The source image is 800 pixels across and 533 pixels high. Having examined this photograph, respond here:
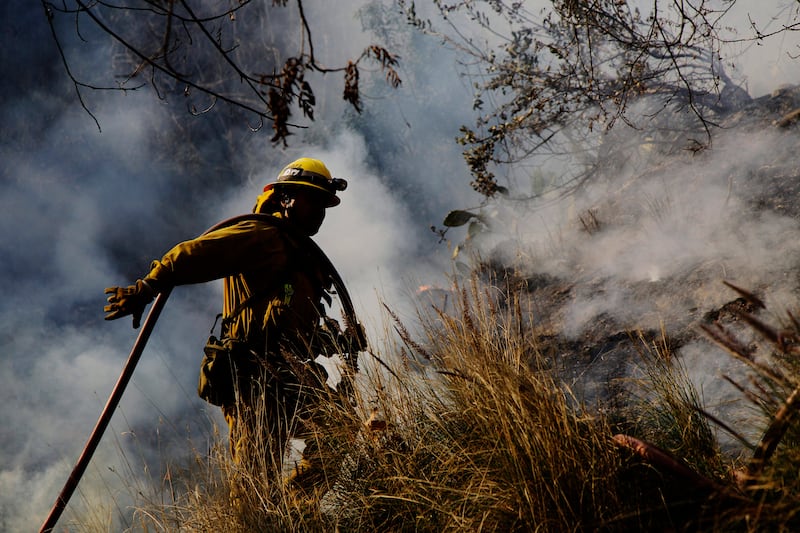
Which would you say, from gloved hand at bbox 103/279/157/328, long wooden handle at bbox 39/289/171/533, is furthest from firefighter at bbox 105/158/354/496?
long wooden handle at bbox 39/289/171/533

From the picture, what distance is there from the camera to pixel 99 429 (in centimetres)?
276

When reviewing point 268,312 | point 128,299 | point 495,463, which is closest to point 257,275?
point 268,312

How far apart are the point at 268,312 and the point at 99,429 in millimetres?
954

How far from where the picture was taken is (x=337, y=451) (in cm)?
245

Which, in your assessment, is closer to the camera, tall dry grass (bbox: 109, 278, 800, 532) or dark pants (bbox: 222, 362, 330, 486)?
tall dry grass (bbox: 109, 278, 800, 532)

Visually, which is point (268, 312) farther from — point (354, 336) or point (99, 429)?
point (99, 429)

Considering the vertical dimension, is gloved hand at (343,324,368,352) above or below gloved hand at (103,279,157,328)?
below

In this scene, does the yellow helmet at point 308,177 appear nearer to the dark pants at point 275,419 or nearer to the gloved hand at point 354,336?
the gloved hand at point 354,336

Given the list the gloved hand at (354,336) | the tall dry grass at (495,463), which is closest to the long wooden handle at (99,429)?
the tall dry grass at (495,463)

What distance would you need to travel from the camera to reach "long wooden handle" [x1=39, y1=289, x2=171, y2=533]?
250 centimetres

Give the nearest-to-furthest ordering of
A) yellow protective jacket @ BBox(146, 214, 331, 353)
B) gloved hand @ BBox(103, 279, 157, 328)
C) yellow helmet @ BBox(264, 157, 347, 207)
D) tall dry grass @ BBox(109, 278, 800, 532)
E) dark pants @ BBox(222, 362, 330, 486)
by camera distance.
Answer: tall dry grass @ BBox(109, 278, 800, 532)
dark pants @ BBox(222, 362, 330, 486)
gloved hand @ BBox(103, 279, 157, 328)
yellow protective jacket @ BBox(146, 214, 331, 353)
yellow helmet @ BBox(264, 157, 347, 207)

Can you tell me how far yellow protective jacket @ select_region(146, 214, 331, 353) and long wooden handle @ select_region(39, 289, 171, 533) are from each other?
0.23m

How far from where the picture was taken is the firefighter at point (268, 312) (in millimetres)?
2537

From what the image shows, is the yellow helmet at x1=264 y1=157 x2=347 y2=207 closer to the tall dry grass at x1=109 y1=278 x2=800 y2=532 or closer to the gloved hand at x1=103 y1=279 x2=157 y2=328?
the gloved hand at x1=103 y1=279 x2=157 y2=328
